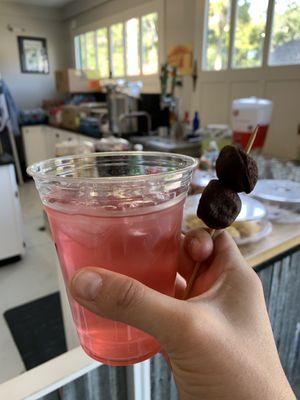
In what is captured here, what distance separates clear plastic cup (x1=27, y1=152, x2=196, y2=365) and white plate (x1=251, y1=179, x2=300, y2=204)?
796 mm

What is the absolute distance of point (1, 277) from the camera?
2340 millimetres

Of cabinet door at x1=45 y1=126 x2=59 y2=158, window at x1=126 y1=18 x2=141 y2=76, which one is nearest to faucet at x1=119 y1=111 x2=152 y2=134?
window at x1=126 y1=18 x2=141 y2=76

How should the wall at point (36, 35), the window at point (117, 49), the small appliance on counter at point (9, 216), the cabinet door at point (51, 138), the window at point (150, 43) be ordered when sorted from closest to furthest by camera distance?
the small appliance on counter at point (9, 216) → the window at point (150, 43) → the window at point (117, 49) → the cabinet door at point (51, 138) → the wall at point (36, 35)

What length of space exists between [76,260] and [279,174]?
1310mm

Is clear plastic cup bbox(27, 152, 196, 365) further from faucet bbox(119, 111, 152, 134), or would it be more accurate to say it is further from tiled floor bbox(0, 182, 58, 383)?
faucet bbox(119, 111, 152, 134)

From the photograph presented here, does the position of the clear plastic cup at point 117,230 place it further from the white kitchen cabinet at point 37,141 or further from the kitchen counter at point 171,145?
the white kitchen cabinet at point 37,141

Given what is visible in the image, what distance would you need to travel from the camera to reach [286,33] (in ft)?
6.72

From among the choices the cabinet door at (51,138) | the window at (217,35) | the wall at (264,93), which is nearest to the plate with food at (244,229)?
the wall at (264,93)

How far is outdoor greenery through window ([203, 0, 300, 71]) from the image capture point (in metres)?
2.02

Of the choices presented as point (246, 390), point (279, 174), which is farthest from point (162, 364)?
point (279, 174)

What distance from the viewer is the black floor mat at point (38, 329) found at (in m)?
1.65

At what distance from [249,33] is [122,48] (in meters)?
2.41

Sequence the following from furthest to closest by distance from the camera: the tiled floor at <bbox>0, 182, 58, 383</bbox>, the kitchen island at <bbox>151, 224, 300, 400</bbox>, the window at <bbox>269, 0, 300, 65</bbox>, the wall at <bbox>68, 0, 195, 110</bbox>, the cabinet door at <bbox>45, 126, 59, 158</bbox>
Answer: the cabinet door at <bbox>45, 126, 59, 158</bbox>
the wall at <bbox>68, 0, 195, 110</bbox>
the window at <bbox>269, 0, 300, 65</bbox>
the tiled floor at <bbox>0, 182, 58, 383</bbox>
the kitchen island at <bbox>151, 224, 300, 400</bbox>

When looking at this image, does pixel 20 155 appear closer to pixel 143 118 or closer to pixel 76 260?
pixel 143 118
